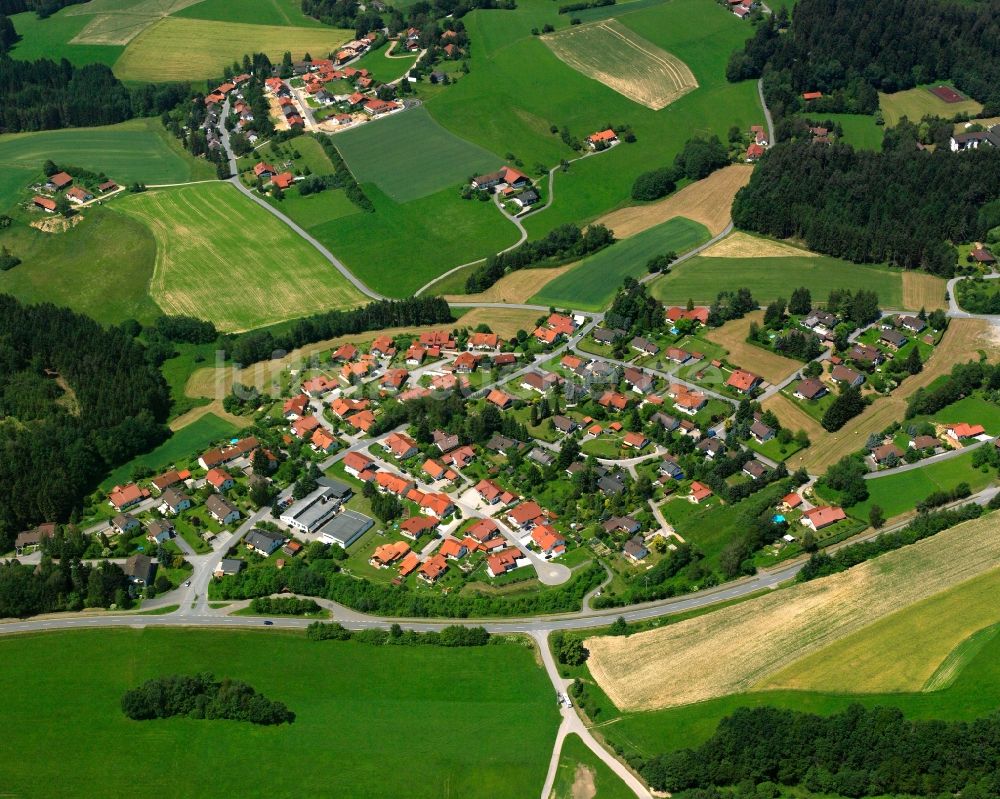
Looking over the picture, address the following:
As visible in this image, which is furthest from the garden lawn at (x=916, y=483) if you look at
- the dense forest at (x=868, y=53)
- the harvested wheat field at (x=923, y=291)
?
the dense forest at (x=868, y=53)

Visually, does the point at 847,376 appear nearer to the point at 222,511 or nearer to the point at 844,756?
the point at 844,756

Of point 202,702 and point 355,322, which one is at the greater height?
point 355,322

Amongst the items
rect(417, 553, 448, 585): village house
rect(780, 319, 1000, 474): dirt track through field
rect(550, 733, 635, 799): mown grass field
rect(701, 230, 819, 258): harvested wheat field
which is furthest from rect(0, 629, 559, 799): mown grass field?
rect(701, 230, 819, 258): harvested wheat field

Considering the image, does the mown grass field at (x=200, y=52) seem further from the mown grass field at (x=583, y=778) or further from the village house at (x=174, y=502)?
the mown grass field at (x=583, y=778)

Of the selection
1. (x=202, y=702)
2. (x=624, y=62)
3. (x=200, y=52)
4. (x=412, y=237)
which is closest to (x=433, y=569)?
(x=202, y=702)

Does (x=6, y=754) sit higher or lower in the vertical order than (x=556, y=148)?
lower

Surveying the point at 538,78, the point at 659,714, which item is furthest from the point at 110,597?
the point at 538,78

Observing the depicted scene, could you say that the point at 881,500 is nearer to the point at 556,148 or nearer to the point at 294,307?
the point at 294,307
